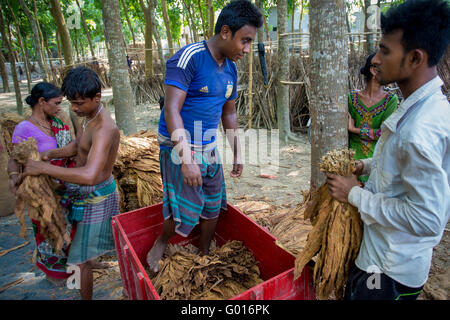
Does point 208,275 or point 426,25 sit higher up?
point 426,25

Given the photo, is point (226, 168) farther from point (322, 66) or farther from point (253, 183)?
point (322, 66)

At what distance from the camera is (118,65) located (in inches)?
177

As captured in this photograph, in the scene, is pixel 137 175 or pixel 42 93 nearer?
pixel 42 93

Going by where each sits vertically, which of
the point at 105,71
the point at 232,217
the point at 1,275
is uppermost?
the point at 105,71

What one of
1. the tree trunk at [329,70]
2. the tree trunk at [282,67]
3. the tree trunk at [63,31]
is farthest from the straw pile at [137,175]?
the tree trunk at [282,67]

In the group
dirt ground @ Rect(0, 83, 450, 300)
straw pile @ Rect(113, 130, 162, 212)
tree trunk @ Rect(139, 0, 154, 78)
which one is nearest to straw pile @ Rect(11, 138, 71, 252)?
dirt ground @ Rect(0, 83, 450, 300)

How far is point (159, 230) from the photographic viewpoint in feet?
8.04

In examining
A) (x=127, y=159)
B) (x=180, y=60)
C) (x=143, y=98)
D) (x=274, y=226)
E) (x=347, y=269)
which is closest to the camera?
(x=347, y=269)

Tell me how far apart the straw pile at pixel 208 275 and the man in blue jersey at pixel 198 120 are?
0.20 m

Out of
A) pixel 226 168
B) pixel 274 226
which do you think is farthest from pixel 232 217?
pixel 226 168

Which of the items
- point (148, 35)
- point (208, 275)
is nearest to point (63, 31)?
Result: point (208, 275)

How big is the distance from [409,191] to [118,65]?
14.4 feet

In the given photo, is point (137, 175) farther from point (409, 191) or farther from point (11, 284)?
point (409, 191)

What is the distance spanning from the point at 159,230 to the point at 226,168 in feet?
10.6
